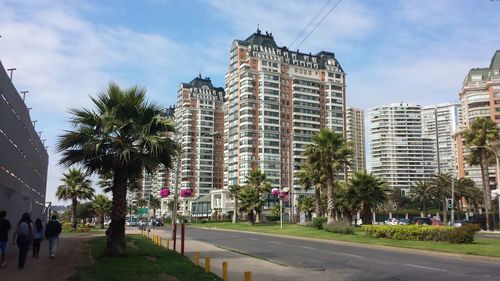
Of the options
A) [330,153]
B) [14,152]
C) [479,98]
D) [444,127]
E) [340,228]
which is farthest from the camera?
[444,127]

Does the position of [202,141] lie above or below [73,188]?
above

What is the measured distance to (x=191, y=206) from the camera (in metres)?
146

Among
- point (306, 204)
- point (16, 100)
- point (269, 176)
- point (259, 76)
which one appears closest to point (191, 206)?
point (269, 176)

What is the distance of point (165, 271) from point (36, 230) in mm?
6801

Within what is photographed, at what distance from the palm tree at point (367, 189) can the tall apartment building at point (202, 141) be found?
105 metres

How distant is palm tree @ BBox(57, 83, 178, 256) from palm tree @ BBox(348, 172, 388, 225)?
3357 centimetres

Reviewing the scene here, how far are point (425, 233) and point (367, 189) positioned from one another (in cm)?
1934

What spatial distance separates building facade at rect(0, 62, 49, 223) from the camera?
16.7m

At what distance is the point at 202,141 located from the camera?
16012 cm

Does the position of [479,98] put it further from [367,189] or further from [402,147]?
[367,189]

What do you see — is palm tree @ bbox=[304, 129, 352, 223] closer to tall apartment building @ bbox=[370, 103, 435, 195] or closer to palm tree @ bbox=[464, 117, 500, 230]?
palm tree @ bbox=[464, 117, 500, 230]

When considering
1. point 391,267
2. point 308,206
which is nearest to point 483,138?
point 308,206

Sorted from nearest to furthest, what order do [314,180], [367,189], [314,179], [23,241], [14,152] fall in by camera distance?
1. [23,241]
2. [14,152]
3. [367,189]
4. [314,179]
5. [314,180]

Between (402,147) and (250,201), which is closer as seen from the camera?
(250,201)
